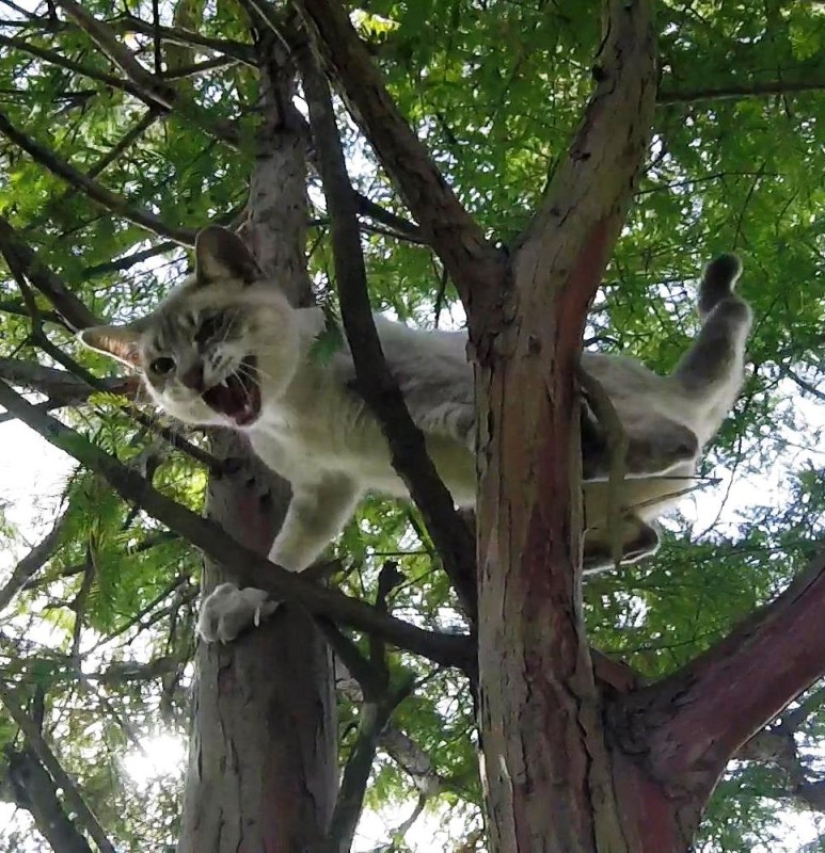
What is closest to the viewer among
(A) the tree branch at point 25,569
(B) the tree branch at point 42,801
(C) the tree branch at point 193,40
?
(B) the tree branch at point 42,801

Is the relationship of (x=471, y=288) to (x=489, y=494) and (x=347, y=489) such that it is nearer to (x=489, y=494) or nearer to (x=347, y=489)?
(x=489, y=494)

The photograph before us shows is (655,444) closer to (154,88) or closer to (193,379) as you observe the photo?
(193,379)

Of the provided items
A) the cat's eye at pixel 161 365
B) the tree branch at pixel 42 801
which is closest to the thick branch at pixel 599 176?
the cat's eye at pixel 161 365

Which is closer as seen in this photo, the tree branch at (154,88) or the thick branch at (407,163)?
the thick branch at (407,163)

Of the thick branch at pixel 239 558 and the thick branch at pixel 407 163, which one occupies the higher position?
the thick branch at pixel 407 163

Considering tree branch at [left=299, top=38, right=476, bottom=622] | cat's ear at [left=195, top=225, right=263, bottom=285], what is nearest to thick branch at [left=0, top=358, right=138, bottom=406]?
cat's ear at [left=195, top=225, right=263, bottom=285]

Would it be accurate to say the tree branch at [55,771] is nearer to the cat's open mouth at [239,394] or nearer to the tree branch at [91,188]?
the cat's open mouth at [239,394]

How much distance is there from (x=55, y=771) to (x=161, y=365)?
105cm

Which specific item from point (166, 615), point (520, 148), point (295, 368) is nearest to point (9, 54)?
point (295, 368)

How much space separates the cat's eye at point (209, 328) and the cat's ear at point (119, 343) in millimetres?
180

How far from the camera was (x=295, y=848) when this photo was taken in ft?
8.08

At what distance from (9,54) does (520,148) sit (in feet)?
4.80

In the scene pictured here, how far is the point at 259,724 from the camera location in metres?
2.65

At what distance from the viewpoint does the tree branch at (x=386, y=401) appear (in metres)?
2.09
